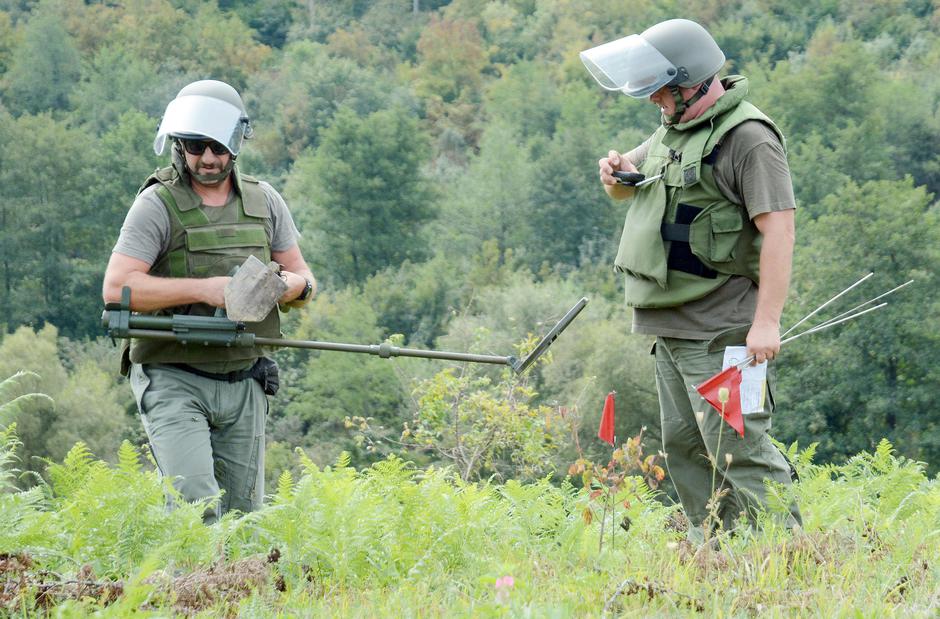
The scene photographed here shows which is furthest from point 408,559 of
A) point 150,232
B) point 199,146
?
point 199,146

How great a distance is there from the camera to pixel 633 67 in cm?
517

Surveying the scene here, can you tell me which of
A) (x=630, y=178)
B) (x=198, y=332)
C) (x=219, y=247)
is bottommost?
(x=198, y=332)

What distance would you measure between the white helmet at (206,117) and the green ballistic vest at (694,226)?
1.68 m

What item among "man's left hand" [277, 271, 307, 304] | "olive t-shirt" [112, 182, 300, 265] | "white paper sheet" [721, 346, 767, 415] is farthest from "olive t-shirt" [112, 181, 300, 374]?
"white paper sheet" [721, 346, 767, 415]

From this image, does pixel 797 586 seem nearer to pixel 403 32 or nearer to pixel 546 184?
pixel 546 184

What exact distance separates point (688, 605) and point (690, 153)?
1.90 meters

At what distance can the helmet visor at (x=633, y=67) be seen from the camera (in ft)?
16.7

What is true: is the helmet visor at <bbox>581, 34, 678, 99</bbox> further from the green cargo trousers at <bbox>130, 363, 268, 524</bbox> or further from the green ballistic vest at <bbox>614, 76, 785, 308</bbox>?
the green cargo trousers at <bbox>130, 363, 268, 524</bbox>

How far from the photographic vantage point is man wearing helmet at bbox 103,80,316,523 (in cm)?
517

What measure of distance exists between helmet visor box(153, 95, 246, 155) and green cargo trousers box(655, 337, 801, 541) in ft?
6.27

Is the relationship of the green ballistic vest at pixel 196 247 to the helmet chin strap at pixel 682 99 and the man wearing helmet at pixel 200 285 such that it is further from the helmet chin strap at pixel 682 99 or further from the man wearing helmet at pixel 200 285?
the helmet chin strap at pixel 682 99

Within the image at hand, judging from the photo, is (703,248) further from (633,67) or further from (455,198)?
(455,198)

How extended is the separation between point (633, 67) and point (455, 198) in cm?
6672

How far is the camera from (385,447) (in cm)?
3544
